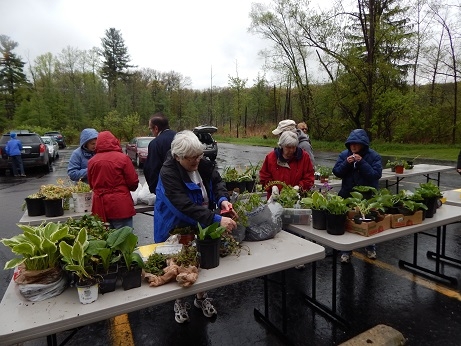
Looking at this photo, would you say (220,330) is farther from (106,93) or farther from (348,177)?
(106,93)

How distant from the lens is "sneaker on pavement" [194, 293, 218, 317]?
3053mm

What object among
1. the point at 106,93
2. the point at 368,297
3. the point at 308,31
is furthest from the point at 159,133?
the point at 106,93

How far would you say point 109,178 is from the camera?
3.27 meters

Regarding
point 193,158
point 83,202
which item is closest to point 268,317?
point 193,158

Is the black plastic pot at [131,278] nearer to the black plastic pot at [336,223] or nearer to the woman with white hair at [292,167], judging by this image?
the black plastic pot at [336,223]

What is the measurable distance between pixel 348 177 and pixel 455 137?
20605mm

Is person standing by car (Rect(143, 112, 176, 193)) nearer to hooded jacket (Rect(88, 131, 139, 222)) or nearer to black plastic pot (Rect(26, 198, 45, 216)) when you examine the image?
hooded jacket (Rect(88, 131, 139, 222))

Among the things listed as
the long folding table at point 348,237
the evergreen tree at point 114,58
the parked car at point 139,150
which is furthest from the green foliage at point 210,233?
the evergreen tree at point 114,58

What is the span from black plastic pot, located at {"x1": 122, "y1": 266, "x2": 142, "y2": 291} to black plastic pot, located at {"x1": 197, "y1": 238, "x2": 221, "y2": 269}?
1.29 ft

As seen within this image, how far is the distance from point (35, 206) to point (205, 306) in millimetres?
2063

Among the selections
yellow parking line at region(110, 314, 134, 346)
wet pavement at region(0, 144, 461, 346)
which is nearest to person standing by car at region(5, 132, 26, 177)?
wet pavement at region(0, 144, 461, 346)

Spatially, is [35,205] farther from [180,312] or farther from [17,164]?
[17,164]

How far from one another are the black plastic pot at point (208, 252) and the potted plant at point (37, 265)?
2.59 feet

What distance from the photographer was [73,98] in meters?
37.9
